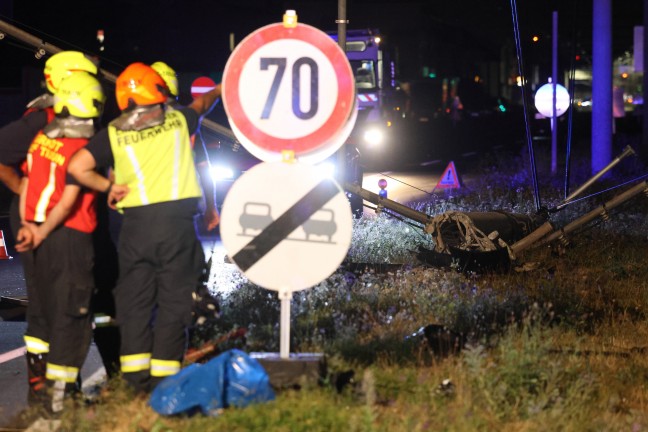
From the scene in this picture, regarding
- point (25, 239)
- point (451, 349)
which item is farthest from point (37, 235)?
point (451, 349)

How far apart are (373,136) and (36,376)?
27938 mm

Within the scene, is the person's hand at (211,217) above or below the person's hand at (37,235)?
above

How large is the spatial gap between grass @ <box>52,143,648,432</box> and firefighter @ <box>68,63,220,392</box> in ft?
0.94

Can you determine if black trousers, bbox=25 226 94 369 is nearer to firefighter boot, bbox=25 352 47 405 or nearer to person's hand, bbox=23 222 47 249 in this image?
person's hand, bbox=23 222 47 249

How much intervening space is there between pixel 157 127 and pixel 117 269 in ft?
3.46

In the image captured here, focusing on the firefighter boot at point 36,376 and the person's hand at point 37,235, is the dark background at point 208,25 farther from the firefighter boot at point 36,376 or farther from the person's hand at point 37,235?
the person's hand at point 37,235

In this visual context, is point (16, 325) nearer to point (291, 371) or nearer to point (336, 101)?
point (291, 371)

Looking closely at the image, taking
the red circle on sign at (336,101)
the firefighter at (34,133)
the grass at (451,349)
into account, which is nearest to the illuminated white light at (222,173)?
the grass at (451,349)

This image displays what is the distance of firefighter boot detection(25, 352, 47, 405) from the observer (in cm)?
673

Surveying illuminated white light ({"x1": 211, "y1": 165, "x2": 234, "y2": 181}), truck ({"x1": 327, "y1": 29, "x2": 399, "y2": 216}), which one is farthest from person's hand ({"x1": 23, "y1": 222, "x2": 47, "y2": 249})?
truck ({"x1": 327, "y1": 29, "x2": 399, "y2": 216})

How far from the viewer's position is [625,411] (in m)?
6.64

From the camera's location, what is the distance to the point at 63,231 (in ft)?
21.7

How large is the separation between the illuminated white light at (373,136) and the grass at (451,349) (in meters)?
22.0

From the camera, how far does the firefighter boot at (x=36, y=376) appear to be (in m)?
6.73
